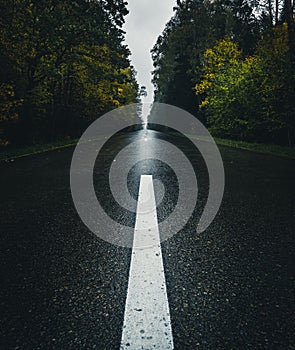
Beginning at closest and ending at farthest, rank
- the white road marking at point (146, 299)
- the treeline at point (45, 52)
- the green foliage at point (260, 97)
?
1. the white road marking at point (146, 299)
2. the green foliage at point (260, 97)
3. the treeline at point (45, 52)

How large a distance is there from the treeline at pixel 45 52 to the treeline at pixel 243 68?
8.32 m

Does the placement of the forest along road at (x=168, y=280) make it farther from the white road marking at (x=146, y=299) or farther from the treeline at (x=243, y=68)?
the treeline at (x=243, y=68)

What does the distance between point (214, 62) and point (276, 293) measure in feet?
76.0

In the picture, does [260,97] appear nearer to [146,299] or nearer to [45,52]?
[45,52]

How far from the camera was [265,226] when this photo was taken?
112 inches

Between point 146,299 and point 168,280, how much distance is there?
0.26 metres

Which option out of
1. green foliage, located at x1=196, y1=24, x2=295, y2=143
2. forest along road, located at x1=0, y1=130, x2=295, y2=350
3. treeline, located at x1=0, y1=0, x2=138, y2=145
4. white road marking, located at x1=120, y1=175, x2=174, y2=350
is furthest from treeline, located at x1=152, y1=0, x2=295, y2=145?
white road marking, located at x1=120, y1=175, x2=174, y2=350

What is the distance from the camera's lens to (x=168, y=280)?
1818 millimetres

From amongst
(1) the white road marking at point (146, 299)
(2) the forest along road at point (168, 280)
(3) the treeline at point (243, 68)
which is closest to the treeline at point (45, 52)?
(3) the treeline at point (243, 68)

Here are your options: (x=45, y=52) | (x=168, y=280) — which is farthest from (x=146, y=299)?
(x=45, y=52)

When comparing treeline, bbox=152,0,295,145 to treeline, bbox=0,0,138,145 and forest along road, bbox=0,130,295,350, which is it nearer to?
treeline, bbox=0,0,138,145

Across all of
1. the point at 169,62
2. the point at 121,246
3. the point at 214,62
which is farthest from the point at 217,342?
the point at 169,62

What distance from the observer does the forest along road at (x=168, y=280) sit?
1.34m

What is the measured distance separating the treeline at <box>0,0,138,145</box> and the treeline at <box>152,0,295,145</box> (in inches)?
328
